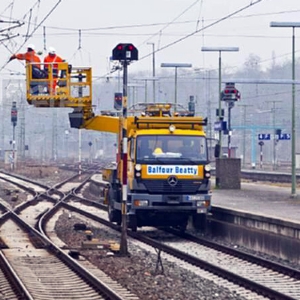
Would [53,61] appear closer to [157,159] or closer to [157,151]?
[157,151]

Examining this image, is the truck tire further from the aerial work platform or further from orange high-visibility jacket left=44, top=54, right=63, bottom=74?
orange high-visibility jacket left=44, top=54, right=63, bottom=74

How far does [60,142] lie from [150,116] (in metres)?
136

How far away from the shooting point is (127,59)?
20.0 meters

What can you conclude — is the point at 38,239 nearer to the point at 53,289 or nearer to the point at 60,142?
the point at 53,289

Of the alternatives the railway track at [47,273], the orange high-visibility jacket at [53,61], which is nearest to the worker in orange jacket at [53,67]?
the orange high-visibility jacket at [53,61]

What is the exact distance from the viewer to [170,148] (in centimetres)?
2491

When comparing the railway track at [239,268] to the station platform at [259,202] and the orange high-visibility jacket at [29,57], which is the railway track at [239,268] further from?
the orange high-visibility jacket at [29,57]

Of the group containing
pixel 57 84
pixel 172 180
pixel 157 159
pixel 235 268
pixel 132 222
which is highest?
pixel 57 84

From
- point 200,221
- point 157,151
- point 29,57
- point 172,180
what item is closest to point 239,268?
point 172,180

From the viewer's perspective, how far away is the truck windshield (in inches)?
973

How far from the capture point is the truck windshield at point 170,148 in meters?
24.7

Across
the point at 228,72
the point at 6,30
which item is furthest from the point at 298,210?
the point at 228,72

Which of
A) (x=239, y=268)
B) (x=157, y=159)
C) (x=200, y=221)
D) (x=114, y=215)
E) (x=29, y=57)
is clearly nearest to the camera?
(x=239, y=268)

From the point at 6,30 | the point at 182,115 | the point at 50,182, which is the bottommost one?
the point at 50,182
